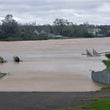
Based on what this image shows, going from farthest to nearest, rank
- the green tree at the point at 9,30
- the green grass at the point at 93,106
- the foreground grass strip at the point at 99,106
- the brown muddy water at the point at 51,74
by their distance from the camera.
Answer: the green tree at the point at 9,30
the brown muddy water at the point at 51,74
the green grass at the point at 93,106
the foreground grass strip at the point at 99,106

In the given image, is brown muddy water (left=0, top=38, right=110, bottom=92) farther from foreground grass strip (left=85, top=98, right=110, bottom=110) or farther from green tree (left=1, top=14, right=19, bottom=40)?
green tree (left=1, top=14, right=19, bottom=40)

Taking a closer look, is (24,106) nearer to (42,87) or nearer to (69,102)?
(69,102)

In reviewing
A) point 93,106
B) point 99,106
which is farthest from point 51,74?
point 99,106

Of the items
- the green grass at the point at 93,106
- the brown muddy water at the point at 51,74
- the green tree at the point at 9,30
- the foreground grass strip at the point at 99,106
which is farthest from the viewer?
the green tree at the point at 9,30

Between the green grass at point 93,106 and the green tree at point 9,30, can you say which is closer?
the green grass at point 93,106

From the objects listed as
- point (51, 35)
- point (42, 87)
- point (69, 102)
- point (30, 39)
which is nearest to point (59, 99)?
point (69, 102)

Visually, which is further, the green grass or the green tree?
the green tree

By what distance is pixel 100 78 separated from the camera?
30.2 meters

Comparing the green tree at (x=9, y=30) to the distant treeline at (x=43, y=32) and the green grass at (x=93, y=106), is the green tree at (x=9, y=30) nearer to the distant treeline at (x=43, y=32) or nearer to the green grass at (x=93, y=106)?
the distant treeline at (x=43, y=32)

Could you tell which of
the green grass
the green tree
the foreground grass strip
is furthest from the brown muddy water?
the green tree

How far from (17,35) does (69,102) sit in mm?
141390

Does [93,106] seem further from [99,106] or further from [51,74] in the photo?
[51,74]

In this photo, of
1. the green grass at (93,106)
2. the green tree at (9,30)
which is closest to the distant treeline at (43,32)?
the green tree at (9,30)

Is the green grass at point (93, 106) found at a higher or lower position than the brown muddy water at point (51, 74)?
higher
